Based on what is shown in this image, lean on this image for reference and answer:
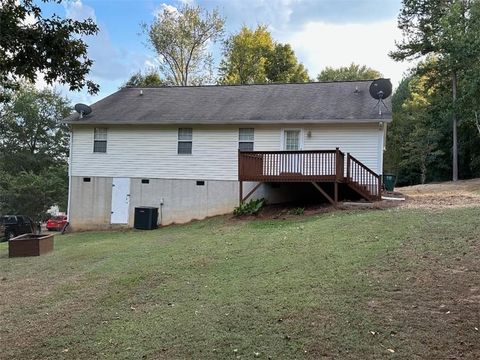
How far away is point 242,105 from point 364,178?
5875 millimetres

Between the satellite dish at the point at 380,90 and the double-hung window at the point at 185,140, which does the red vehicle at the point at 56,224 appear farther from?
the satellite dish at the point at 380,90

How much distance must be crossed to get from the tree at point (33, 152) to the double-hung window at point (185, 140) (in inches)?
989

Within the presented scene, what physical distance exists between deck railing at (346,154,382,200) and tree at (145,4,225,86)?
961 inches

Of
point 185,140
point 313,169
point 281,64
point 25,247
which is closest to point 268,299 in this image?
point 25,247

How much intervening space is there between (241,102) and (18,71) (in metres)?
12.2

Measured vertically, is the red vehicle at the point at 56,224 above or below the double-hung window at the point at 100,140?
below

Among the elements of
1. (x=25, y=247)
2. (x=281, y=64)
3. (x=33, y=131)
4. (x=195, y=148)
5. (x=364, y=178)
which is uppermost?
(x=281, y=64)

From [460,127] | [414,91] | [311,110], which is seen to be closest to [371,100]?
[311,110]

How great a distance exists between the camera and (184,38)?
35719 millimetres

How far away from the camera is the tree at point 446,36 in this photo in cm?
2138

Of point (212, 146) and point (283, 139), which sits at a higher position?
point (283, 139)

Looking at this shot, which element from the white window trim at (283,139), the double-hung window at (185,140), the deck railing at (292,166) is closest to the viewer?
the deck railing at (292,166)

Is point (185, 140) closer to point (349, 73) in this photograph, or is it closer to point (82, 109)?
point (82, 109)

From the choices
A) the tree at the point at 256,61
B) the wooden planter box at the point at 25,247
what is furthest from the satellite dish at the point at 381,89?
the tree at the point at 256,61
